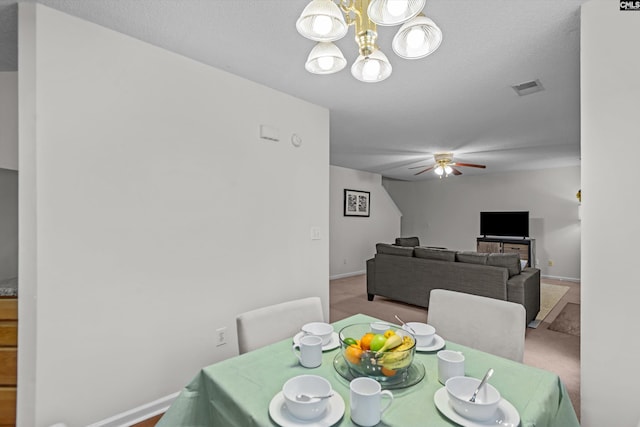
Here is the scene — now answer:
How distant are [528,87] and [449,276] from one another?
89.2 inches

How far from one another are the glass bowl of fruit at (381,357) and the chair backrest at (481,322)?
675 mm

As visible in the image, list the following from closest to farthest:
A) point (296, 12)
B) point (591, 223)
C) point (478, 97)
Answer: point (591, 223)
point (296, 12)
point (478, 97)

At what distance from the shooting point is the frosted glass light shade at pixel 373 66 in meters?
1.26

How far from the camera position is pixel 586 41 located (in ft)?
4.91

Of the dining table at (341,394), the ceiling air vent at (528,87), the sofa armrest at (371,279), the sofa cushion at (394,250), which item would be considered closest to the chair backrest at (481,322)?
the dining table at (341,394)

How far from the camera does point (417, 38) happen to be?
1117 millimetres

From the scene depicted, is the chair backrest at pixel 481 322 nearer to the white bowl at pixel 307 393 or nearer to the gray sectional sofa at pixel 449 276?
the white bowl at pixel 307 393

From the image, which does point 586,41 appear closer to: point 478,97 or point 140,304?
point 478,97

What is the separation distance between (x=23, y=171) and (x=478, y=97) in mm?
3236

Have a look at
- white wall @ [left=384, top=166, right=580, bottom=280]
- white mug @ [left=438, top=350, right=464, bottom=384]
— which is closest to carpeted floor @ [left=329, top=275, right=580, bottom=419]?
white wall @ [left=384, top=166, right=580, bottom=280]

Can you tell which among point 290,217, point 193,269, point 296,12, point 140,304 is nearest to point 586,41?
point 296,12

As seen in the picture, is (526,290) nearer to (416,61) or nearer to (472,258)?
(472,258)

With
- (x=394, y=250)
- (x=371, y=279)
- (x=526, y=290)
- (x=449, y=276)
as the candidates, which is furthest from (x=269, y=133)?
(x=526, y=290)

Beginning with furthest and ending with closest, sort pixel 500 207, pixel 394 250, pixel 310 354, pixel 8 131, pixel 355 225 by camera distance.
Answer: pixel 500 207 → pixel 355 225 → pixel 394 250 → pixel 8 131 → pixel 310 354
